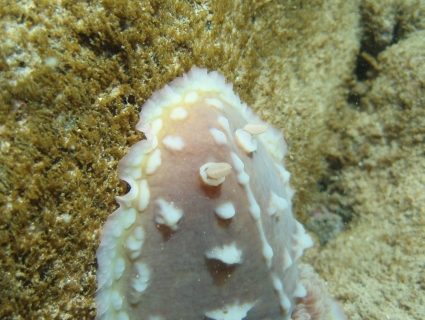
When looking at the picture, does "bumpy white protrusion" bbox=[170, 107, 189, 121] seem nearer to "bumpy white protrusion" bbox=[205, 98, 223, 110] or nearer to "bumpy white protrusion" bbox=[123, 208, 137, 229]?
"bumpy white protrusion" bbox=[205, 98, 223, 110]

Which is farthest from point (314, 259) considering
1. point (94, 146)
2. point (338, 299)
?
point (94, 146)

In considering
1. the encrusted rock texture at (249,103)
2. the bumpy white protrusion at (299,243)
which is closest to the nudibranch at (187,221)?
the encrusted rock texture at (249,103)

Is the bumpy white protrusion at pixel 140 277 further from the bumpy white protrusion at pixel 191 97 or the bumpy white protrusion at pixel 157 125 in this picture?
the bumpy white protrusion at pixel 191 97

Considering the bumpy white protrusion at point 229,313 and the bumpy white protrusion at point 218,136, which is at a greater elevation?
the bumpy white protrusion at point 218,136

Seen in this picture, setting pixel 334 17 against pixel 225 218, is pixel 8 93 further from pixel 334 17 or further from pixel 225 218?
pixel 334 17

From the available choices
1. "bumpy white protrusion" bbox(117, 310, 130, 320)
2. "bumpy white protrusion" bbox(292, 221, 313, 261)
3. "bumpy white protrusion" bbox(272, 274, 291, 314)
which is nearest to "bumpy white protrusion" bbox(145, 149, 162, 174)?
"bumpy white protrusion" bbox(117, 310, 130, 320)

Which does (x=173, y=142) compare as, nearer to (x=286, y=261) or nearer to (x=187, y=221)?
(x=187, y=221)
